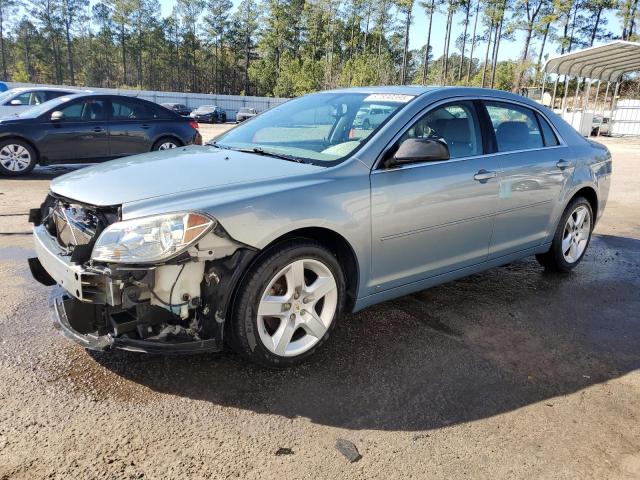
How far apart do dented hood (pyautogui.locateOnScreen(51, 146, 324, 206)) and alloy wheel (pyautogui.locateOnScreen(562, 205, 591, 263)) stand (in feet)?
9.90

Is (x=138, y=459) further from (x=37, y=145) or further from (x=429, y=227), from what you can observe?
(x=37, y=145)

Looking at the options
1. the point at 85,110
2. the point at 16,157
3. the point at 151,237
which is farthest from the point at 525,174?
the point at 16,157

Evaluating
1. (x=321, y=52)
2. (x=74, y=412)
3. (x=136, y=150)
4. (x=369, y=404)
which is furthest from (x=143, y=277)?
(x=321, y=52)

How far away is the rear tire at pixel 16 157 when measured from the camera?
9.11m

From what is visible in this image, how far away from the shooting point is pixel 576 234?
16.7 ft

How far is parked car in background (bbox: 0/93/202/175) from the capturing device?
9109 millimetres

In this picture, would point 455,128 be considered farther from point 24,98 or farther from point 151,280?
point 24,98

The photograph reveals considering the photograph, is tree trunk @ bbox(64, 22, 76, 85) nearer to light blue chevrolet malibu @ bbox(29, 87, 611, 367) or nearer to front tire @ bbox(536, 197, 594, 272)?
light blue chevrolet malibu @ bbox(29, 87, 611, 367)

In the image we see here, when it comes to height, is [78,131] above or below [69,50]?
below

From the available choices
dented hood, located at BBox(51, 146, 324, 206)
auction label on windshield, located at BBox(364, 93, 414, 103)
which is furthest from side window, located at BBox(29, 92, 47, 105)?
auction label on windshield, located at BBox(364, 93, 414, 103)

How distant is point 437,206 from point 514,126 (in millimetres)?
1374

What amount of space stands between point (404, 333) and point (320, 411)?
44.2 inches

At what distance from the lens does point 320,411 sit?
2635 millimetres

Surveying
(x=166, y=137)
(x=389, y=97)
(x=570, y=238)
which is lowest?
(x=570, y=238)
